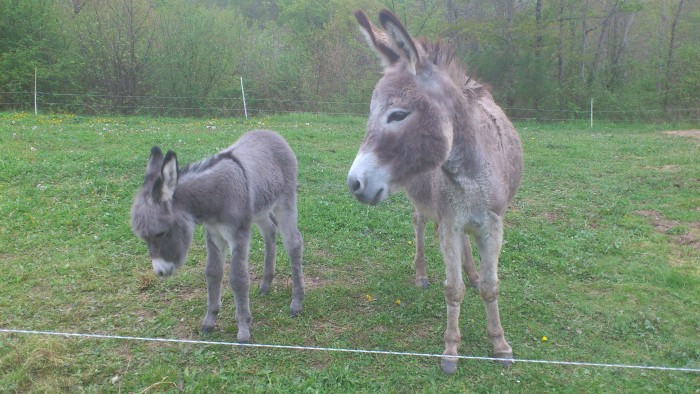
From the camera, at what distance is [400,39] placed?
2742 millimetres

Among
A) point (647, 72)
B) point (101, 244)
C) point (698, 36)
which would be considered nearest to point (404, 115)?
point (101, 244)

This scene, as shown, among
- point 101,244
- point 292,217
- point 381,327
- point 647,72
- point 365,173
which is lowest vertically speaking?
point 381,327

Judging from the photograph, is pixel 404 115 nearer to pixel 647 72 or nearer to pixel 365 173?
pixel 365 173

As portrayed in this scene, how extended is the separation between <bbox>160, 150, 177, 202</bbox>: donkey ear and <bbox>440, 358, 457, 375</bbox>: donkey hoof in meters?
2.42

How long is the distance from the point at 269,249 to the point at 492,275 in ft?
7.20

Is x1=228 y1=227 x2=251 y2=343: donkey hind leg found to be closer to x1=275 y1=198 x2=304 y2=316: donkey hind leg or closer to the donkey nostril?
x1=275 y1=198 x2=304 y2=316: donkey hind leg

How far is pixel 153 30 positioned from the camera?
1842cm

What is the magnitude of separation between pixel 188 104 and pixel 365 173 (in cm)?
1817

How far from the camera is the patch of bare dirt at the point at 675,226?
589 centimetres

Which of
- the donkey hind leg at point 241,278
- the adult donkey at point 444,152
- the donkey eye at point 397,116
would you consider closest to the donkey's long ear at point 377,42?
the adult donkey at point 444,152

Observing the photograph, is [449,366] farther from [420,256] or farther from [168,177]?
[168,177]

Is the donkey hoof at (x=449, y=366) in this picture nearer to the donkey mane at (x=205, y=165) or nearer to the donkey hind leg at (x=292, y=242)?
the donkey hind leg at (x=292, y=242)

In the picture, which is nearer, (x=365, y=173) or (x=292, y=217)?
(x=365, y=173)

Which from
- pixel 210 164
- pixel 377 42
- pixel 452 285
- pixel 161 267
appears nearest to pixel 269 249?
pixel 210 164
